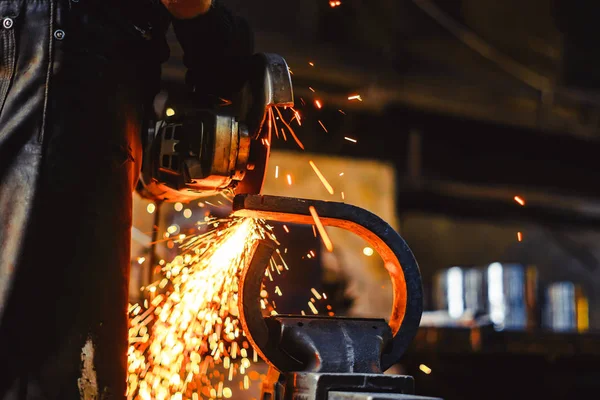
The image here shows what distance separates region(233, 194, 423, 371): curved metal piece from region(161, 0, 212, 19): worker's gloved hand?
386mm

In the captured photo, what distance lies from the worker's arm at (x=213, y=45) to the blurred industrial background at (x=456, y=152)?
3.81 ft

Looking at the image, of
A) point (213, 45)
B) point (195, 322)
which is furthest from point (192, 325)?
point (213, 45)

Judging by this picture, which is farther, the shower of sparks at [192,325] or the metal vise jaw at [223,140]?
the shower of sparks at [192,325]

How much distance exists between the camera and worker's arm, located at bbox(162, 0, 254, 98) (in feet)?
4.03

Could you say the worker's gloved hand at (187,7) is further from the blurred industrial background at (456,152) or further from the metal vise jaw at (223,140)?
the blurred industrial background at (456,152)

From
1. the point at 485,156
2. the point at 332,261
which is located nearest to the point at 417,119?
the point at 485,156

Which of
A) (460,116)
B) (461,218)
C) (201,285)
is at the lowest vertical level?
(201,285)

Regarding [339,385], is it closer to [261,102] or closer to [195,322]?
[261,102]

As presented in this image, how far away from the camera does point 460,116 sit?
4543mm

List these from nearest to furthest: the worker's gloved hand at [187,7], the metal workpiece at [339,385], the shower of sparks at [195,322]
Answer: the metal workpiece at [339,385] < the worker's gloved hand at [187,7] < the shower of sparks at [195,322]

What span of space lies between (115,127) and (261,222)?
22.1 inches

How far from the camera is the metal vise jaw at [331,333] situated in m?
0.95

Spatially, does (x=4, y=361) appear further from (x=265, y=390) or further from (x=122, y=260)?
(x=265, y=390)

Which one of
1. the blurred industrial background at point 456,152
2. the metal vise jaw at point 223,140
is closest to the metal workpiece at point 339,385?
the metal vise jaw at point 223,140
